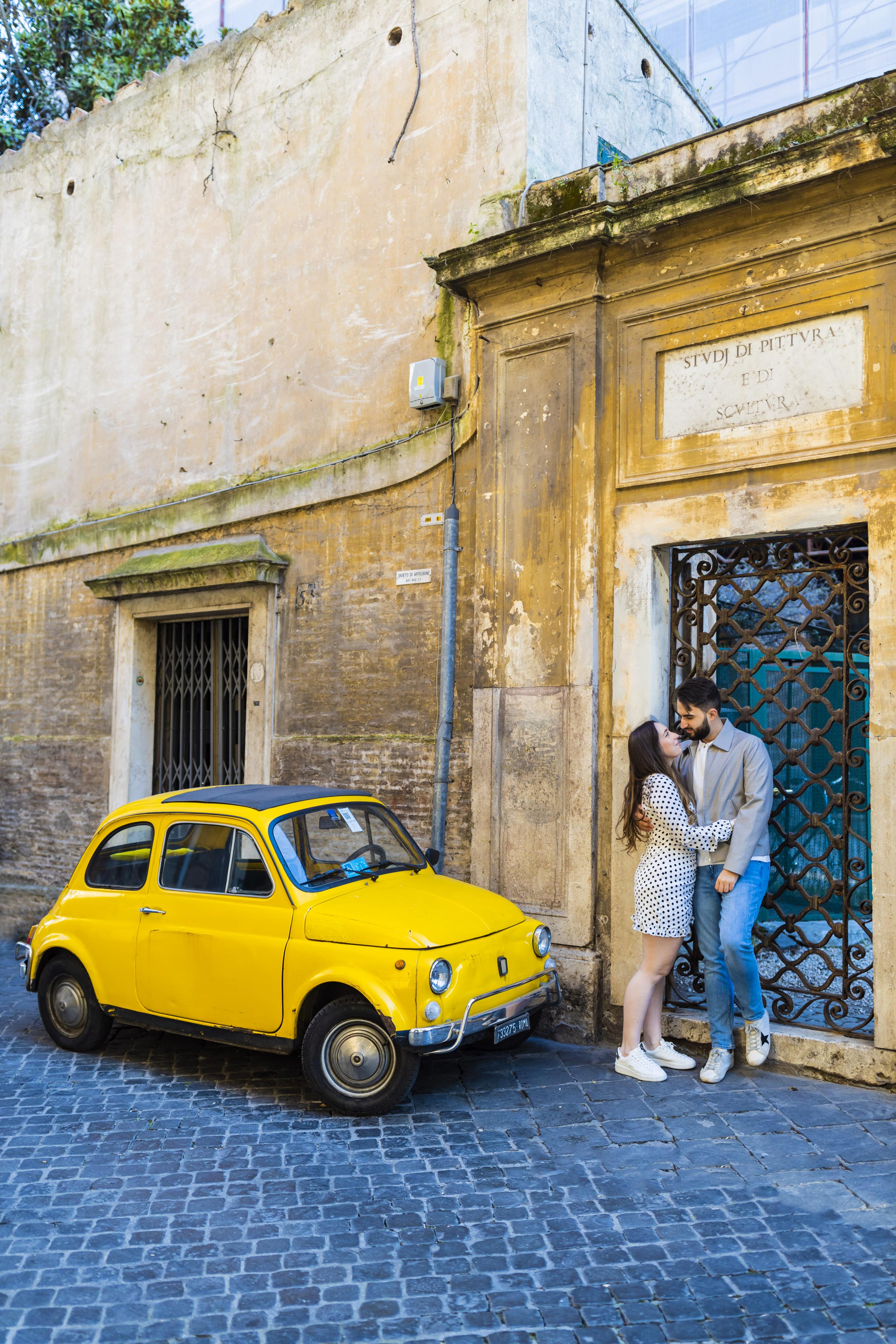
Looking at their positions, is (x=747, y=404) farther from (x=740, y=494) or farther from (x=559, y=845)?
(x=559, y=845)

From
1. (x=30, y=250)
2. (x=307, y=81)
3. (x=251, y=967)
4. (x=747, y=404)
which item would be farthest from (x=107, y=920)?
(x=30, y=250)

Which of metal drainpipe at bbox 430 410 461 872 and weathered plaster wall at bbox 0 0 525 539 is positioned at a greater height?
weathered plaster wall at bbox 0 0 525 539

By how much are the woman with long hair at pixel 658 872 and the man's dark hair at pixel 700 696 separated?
19 centimetres

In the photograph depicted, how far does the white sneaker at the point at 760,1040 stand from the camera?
5.68m

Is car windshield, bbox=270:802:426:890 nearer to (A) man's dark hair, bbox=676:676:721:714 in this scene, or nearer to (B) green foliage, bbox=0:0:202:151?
(A) man's dark hair, bbox=676:676:721:714

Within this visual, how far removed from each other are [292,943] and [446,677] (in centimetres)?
267

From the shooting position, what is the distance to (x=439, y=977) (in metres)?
5.01

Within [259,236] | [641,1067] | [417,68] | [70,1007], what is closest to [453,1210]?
[641,1067]

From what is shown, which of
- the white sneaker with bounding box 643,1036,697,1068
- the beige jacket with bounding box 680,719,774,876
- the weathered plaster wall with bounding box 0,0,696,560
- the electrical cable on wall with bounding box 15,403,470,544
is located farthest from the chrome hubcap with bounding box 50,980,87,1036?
the weathered plaster wall with bounding box 0,0,696,560

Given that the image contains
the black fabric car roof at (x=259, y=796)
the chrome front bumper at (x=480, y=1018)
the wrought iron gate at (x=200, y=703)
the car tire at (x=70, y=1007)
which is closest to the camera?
the chrome front bumper at (x=480, y=1018)

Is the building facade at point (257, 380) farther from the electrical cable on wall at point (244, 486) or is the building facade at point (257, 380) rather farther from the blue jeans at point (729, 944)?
the blue jeans at point (729, 944)

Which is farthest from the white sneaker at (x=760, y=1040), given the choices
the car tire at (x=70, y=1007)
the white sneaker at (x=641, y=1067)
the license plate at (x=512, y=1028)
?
the car tire at (x=70, y=1007)

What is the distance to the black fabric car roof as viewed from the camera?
595cm

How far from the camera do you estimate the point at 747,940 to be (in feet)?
18.0
